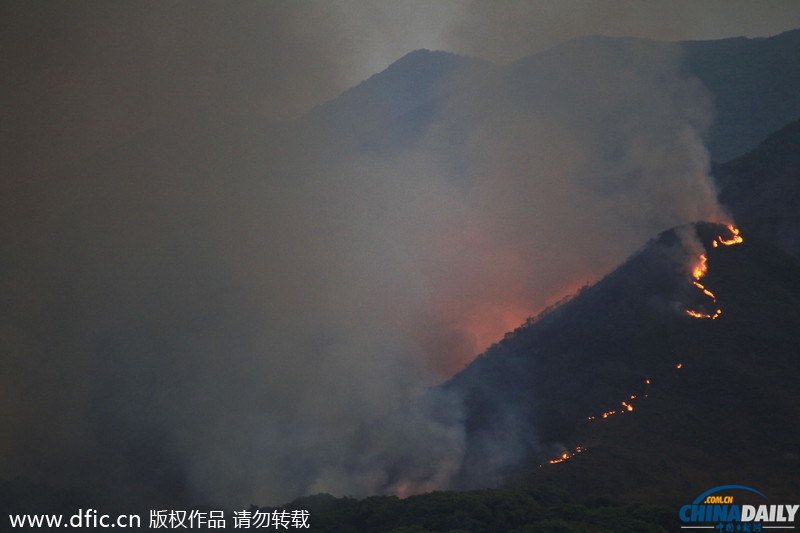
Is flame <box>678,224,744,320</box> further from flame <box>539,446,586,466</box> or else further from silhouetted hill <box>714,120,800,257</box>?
silhouetted hill <box>714,120,800,257</box>

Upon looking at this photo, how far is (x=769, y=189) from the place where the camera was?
68.6 m

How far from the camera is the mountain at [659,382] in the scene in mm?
36000

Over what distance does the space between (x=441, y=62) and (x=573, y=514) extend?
445ft

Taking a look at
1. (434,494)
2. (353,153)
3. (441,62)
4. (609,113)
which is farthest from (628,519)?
(441,62)

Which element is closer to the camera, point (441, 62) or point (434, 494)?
point (434, 494)

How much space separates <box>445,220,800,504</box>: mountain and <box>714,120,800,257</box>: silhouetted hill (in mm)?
15910

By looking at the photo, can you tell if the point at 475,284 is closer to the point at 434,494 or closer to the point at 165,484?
the point at 165,484

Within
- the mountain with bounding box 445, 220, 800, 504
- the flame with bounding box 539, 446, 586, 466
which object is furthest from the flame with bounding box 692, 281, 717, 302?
the flame with bounding box 539, 446, 586, 466

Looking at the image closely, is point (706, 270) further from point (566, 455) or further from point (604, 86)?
point (604, 86)

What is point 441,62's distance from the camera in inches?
6112

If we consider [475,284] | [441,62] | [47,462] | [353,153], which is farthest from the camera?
[441,62]

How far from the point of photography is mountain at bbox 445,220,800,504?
36000mm

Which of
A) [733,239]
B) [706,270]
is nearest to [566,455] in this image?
[706,270]

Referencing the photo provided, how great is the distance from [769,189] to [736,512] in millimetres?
48388
